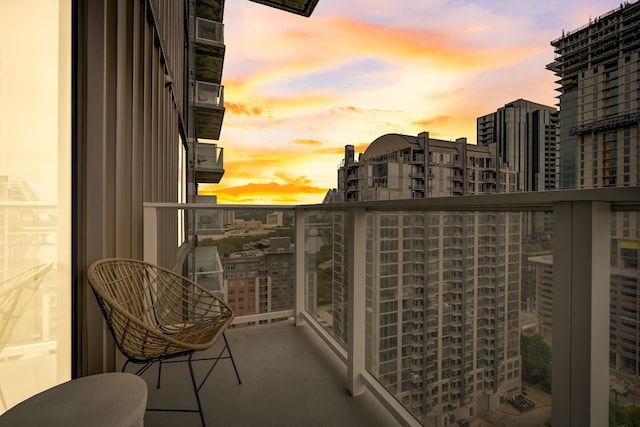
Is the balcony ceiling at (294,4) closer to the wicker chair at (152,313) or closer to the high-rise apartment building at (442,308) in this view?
the high-rise apartment building at (442,308)

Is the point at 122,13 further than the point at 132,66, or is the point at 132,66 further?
the point at 132,66

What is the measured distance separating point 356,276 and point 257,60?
6.62 m

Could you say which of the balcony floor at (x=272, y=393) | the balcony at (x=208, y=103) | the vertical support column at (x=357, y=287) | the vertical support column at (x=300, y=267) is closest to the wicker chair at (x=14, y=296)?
the balcony floor at (x=272, y=393)

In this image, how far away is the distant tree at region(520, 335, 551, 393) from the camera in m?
0.81

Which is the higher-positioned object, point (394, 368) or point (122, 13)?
point (122, 13)

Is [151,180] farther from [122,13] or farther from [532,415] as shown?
[532,415]

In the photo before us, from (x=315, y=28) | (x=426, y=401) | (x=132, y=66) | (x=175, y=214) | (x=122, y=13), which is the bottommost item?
(x=426, y=401)

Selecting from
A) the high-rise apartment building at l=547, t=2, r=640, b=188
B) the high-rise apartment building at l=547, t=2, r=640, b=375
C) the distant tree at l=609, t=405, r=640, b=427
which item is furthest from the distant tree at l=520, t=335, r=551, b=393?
the high-rise apartment building at l=547, t=2, r=640, b=188

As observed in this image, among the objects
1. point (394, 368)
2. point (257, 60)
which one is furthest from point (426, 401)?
point (257, 60)

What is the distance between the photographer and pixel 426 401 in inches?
52.1

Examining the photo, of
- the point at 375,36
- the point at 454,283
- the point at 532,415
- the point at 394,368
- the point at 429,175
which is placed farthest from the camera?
the point at 429,175

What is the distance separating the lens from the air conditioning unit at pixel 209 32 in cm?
612

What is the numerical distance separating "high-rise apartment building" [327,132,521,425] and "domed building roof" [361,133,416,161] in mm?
10601

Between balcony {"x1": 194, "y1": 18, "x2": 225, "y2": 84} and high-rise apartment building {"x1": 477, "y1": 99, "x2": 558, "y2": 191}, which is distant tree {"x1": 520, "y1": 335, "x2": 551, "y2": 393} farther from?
balcony {"x1": 194, "y1": 18, "x2": 225, "y2": 84}
